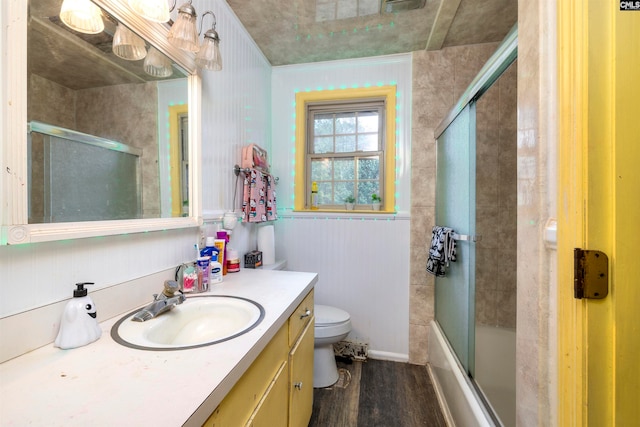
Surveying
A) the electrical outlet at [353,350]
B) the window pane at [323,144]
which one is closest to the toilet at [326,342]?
the electrical outlet at [353,350]

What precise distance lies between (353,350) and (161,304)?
1610 millimetres

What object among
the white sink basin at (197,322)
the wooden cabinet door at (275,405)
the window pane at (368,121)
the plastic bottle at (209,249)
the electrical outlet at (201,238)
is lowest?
the wooden cabinet door at (275,405)

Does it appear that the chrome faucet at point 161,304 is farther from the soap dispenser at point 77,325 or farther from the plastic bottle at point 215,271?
the plastic bottle at point 215,271

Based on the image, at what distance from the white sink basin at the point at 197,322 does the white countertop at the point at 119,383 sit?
65 millimetres

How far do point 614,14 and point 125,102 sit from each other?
4.41 ft

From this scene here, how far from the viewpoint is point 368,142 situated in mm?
2156

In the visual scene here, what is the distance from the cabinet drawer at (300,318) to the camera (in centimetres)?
100

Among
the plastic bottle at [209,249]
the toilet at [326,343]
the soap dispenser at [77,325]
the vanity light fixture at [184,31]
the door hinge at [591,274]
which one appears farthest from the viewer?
the toilet at [326,343]

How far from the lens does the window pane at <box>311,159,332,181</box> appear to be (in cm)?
223

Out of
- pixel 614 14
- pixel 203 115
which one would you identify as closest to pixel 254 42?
pixel 203 115

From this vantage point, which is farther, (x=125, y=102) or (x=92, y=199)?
(x=125, y=102)

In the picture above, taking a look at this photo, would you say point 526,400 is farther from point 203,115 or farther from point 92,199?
point 203,115

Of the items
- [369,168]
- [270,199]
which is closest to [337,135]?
[369,168]

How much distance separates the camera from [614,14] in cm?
52
